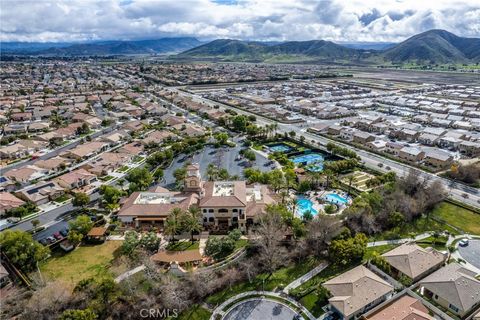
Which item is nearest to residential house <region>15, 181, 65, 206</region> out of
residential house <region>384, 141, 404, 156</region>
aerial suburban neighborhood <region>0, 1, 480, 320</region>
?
aerial suburban neighborhood <region>0, 1, 480, 320</region>

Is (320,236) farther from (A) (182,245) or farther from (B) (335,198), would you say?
(A) (182,245)

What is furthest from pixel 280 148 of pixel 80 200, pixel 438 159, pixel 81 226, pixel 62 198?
pixel 81 226

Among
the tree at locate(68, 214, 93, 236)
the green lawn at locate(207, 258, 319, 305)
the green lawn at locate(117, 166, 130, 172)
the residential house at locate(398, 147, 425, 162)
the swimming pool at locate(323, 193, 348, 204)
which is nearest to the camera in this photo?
the green lawn at locate(207, 258, 319, 305)

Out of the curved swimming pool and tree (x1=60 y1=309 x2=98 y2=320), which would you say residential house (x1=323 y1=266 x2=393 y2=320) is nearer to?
the curved swimming pool

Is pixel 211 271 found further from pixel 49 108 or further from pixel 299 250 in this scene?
pixel 49 108

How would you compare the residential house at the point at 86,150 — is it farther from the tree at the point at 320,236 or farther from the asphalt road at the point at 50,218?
the tree at the point at 320,236
